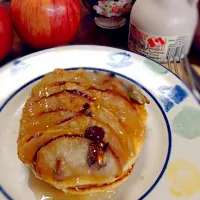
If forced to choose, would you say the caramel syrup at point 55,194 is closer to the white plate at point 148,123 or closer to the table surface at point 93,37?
the white plate at point 148,123

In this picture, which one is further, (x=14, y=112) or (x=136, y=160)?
(x=14, y=112)

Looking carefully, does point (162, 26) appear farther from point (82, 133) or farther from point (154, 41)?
point (82, 133)

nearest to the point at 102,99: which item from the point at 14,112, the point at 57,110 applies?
the point at 57,110

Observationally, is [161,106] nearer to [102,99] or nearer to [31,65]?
[102,99]

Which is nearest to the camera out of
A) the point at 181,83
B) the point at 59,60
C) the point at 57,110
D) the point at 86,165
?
the point at 86,165

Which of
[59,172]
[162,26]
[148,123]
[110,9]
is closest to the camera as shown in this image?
[59,172]

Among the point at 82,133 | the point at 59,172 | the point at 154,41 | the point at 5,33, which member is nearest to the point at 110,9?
the point at 154,41
